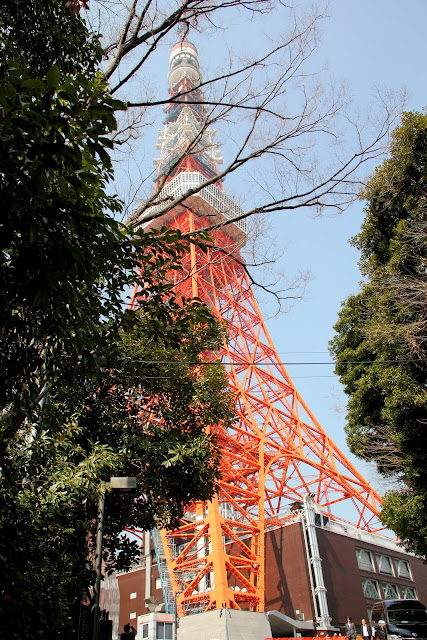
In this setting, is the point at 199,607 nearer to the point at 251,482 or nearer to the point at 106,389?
the point at 251,482

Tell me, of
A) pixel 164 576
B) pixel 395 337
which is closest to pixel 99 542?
pixel 395 337

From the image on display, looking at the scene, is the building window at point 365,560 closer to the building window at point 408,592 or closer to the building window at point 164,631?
the building window at point 408,592

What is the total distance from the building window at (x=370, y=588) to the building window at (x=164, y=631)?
9.38m

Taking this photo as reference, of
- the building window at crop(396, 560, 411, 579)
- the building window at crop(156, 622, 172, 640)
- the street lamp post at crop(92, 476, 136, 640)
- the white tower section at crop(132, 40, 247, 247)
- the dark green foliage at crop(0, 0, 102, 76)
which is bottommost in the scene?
the building window at crop(156, 622, 172, 640)

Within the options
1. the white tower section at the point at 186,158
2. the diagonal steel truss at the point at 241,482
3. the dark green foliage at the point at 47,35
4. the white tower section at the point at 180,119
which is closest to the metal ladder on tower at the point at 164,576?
the diagonal steel truss at the point at 241,482

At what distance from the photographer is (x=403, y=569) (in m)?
23.6

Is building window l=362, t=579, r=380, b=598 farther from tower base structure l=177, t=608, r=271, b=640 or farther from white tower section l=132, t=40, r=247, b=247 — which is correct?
white tower section l=132, t=40, r=247, b=247

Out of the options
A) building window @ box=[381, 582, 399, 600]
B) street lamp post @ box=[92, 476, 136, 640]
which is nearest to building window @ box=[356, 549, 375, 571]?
building window @ box=[381, 582, 399, 600]

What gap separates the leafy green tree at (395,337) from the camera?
8.24 meters

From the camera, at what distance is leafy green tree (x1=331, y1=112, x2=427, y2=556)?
8.24 m

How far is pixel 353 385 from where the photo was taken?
9.86 meters

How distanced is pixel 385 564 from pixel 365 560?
218cm

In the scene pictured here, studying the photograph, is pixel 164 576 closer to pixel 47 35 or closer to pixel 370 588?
pixel 370 588

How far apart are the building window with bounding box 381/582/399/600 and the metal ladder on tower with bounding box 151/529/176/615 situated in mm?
9725
